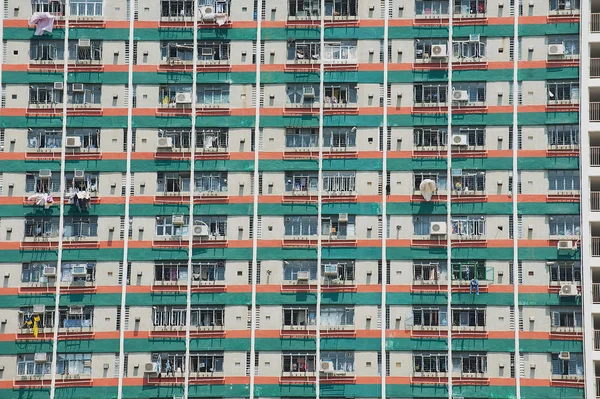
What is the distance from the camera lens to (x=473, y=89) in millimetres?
91875

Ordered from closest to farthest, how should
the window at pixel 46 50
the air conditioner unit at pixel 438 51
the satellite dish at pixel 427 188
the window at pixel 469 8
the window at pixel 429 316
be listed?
1. the window at pixel 429 316
2. the satellite dish at pixel 427 188
3. the air conditioner unit at pixel 438 51
4. the window at pixel 469 8
5. the window at pixel 46 50

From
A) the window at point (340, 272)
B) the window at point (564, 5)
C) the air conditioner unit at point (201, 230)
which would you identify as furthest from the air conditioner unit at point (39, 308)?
the window at point (564, 5)

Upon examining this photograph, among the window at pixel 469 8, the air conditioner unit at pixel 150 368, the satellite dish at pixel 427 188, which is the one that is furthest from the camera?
the window at pixel 469 8

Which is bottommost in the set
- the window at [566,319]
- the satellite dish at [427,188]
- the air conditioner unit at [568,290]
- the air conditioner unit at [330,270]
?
the window at [566,319]

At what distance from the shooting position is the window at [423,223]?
9094cm

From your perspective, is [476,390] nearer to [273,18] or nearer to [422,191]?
[422,191]

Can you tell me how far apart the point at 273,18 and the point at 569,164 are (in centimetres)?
2279

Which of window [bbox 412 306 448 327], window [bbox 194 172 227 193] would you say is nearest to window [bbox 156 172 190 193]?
window [bbox 194 172 227 193]

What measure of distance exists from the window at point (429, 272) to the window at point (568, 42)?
1703 centimetres

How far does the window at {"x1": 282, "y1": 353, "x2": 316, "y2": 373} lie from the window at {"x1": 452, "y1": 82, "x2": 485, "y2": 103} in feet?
67.8

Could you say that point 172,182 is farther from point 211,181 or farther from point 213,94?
point 213,94

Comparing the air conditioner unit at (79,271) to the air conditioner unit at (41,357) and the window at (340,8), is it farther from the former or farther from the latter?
the window at (340,8)

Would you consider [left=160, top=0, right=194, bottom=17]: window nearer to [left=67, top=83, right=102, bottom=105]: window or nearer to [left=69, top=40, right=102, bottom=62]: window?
[left=69, top=40, right=102, bottom=62]: window

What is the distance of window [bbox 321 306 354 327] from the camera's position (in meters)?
90.4
